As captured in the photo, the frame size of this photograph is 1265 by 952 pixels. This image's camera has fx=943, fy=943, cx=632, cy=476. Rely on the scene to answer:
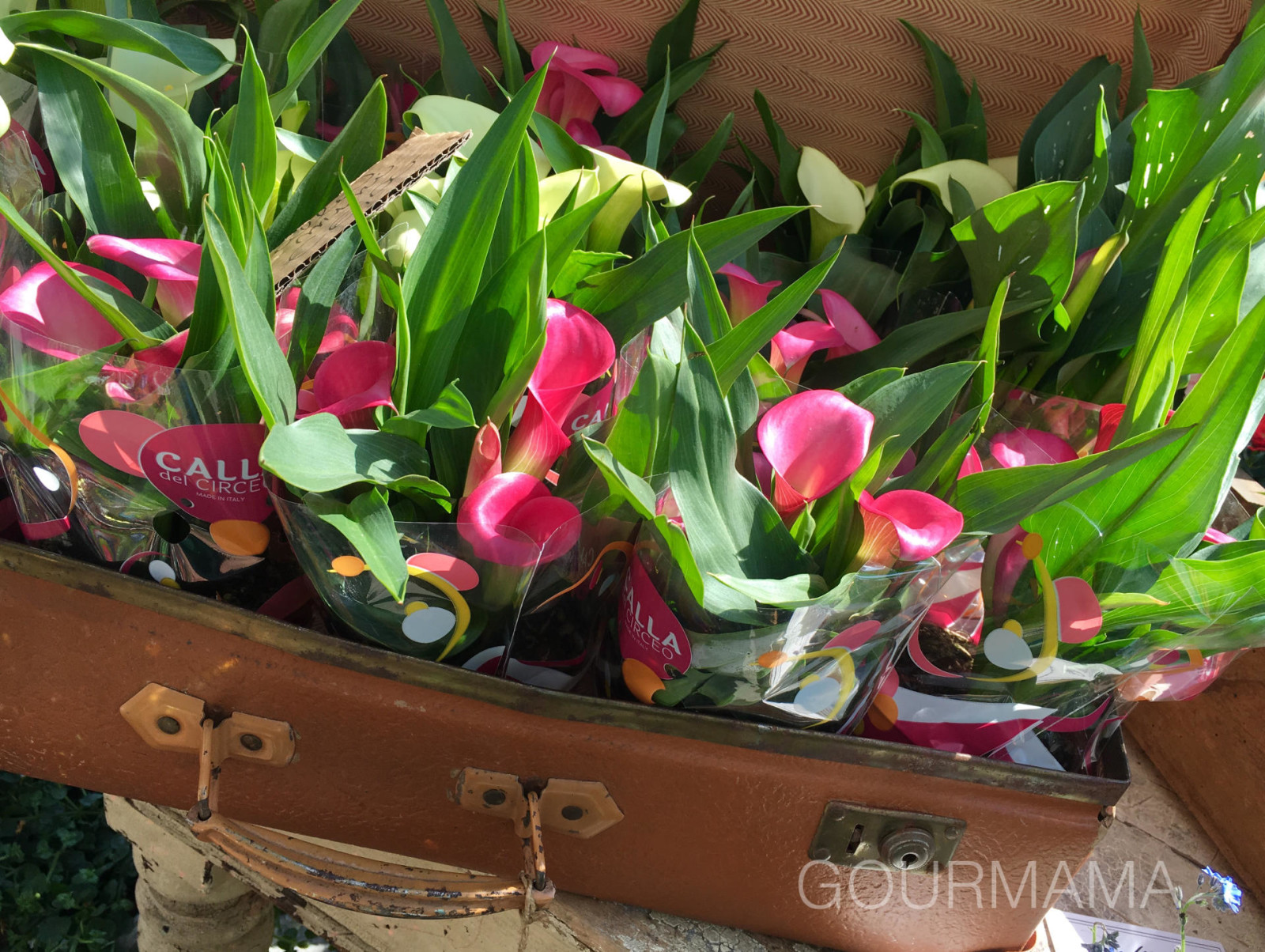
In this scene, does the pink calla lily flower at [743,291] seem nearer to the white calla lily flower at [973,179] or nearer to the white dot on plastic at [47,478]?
the white calla lily flower at [973,179]

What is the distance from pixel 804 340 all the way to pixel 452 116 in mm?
225

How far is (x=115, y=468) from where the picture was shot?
15.4 inches

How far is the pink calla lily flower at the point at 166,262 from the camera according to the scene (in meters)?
0.37

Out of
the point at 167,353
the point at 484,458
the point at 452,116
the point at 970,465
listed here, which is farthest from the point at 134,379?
the point at 970,465

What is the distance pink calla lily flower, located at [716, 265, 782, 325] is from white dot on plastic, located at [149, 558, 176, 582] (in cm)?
29

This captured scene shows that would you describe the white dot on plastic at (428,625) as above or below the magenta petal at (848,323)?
below

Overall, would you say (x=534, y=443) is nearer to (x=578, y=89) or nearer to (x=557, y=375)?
(x=557, y=375)

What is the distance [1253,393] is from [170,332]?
437 millimetres

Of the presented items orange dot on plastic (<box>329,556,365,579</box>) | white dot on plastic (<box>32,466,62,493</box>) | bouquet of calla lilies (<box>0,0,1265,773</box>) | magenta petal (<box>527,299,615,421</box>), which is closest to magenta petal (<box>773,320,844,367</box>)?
bouquet of calla lilies (<box>0,0,1265,773</box>)

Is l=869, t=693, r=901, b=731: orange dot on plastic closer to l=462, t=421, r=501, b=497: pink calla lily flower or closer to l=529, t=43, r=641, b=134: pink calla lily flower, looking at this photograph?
l=462, t=421, r=501, b=497: pink calla lily flower

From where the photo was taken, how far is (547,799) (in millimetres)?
434

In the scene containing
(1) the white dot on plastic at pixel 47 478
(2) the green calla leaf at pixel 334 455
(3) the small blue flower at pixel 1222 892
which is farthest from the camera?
(3) the small blue flower at pixel 1222 892

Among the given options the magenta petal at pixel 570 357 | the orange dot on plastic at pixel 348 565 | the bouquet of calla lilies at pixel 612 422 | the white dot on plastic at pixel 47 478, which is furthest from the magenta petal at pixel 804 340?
the white dot on plastic at pixel 47 478

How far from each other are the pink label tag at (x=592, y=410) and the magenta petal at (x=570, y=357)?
1.2 inches
